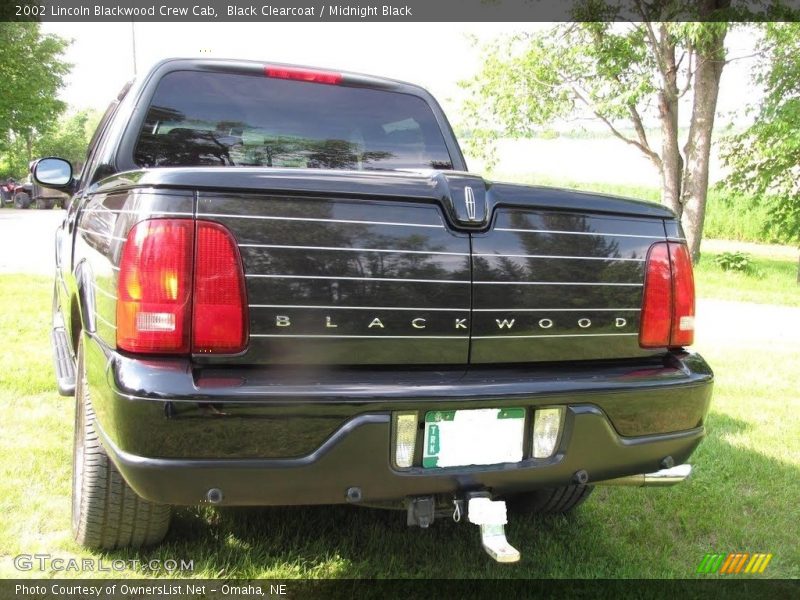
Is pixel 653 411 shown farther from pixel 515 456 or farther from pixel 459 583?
pixel 459 583

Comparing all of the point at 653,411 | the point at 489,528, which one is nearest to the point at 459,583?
the point at 489,528

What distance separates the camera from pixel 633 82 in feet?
46.0

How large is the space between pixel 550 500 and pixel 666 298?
1098mm

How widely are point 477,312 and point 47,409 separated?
3075mm

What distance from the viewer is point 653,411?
85.0 inches

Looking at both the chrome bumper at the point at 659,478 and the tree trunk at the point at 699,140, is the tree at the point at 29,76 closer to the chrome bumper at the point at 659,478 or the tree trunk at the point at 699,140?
the tree trunk at the point at 699,140

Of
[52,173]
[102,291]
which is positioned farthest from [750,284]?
[102,291]

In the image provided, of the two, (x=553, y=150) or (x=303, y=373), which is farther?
(x=553, y=150)

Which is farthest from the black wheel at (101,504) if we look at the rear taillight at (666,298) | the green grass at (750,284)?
the green grass at (750,284)

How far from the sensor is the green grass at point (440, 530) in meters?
2.50

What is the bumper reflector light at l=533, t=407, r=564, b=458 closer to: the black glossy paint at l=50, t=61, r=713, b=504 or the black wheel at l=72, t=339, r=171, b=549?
the black glossy paint at l=50, t=61, r=713, b=504

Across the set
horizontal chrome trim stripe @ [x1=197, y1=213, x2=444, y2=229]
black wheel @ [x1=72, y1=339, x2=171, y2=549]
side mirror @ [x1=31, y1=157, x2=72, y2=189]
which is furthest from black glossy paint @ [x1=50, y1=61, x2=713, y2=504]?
side mirror @ [x1=31, y1=157, x2=72, y2=189]

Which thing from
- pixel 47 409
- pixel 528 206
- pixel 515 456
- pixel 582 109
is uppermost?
pixel 582 109

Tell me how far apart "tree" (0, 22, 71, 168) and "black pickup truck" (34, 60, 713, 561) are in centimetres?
3227
